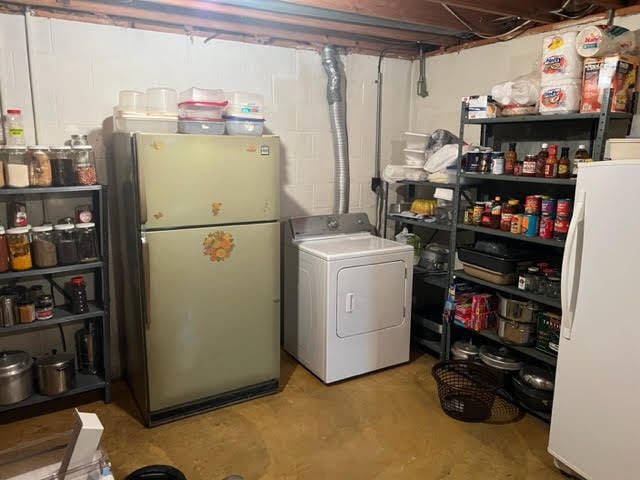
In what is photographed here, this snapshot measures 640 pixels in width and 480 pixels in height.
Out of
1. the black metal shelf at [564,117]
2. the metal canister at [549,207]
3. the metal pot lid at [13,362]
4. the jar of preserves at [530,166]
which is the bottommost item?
the metal pot lid at [13,362]

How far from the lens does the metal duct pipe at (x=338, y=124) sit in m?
3.49

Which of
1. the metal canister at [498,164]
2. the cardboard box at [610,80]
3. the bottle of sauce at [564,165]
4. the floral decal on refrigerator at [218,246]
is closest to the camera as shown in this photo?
the cardboard box at [610,80]

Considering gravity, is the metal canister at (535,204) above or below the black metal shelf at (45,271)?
above

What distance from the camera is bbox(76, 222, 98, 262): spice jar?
2664 mm

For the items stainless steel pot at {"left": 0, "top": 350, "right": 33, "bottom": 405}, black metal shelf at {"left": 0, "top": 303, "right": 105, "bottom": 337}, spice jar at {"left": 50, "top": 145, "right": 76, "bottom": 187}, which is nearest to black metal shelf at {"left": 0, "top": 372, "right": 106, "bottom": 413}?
stainless steel pot at {"left": 0, "top": 350, "right": 33, "bottom": 405}

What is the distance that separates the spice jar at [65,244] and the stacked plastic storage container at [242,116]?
103 cm

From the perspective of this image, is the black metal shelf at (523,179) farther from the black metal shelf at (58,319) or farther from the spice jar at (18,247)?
the spice jar at (18,247)

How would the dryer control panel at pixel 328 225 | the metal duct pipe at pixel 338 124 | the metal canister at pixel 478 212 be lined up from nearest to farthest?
the metal canister at pixel 478 212
the dryer control panel at pixel 328 225
the metal duct pipe at pixel 338 124

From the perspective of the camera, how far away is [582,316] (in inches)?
81.5

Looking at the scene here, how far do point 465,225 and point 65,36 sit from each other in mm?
2602

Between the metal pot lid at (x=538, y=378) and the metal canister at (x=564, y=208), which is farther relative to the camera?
the metal pot lid at (x=538, y=378)

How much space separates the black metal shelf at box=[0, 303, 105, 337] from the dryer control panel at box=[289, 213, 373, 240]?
1323mm

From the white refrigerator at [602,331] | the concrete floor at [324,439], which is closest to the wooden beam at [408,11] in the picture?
the white refrigerator at [602,331]

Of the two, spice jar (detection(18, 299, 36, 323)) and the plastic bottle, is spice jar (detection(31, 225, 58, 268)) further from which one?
the plastic bottle
